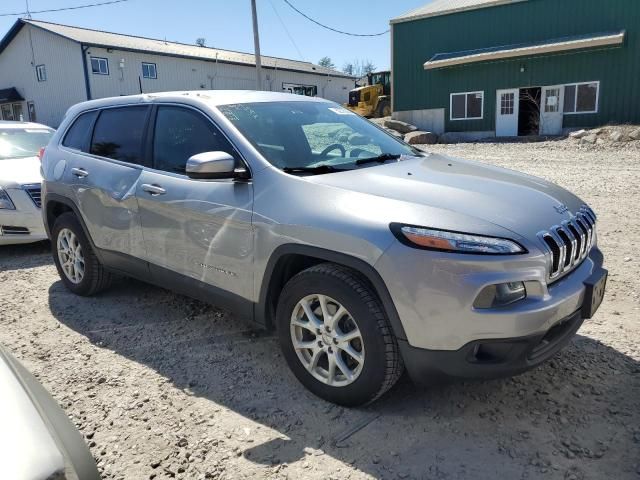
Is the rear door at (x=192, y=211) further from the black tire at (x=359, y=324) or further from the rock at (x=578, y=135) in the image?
the rock at (x=578, y=135)

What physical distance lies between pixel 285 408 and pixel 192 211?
4.62ft

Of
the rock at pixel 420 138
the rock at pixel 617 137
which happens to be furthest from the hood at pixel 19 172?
the rock at pixel 617 137

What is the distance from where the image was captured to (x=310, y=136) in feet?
12.4

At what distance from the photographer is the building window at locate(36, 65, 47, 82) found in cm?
3199

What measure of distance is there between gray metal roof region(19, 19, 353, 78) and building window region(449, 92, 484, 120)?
18.6m

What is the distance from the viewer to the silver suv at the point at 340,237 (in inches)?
Answer: 97.1

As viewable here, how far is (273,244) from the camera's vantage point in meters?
3.02

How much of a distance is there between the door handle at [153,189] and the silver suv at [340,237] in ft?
0.07

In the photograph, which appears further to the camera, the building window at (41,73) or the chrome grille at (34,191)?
the building window at (41,73)

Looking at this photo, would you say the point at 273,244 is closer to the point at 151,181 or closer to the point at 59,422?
the point at 151,181

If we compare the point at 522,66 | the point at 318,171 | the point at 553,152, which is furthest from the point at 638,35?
the point at 318,171

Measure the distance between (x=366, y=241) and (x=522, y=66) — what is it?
75.6 feet

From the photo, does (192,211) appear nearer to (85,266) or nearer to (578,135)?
(85,266)

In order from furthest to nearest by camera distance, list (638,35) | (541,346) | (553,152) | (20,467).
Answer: (638,35) < (553,152) < (541,346) < (20,467)
